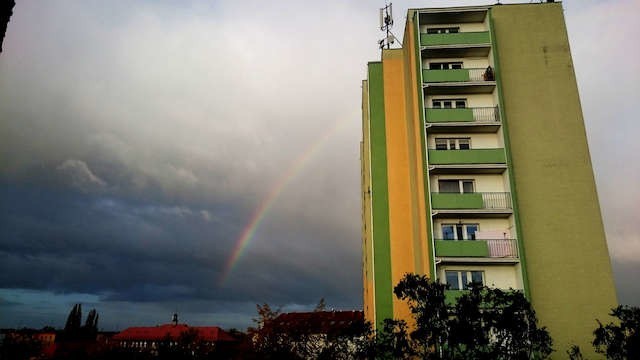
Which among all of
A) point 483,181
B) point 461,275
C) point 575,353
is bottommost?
point 575,353

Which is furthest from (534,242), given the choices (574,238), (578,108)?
(578,108)

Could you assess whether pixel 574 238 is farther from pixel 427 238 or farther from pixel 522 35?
pixel 522 35

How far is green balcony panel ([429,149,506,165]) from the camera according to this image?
25.8 m

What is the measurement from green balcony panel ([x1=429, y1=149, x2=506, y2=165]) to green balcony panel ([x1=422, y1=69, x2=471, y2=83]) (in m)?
4.95

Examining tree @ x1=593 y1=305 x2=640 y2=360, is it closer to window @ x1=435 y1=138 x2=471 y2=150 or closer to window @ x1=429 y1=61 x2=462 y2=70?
window @ x1=435 y1=138 x2=471 y2=150

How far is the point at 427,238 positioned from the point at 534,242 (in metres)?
5.63

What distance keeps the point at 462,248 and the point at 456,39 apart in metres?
13.8

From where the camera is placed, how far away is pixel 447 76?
28.2 m

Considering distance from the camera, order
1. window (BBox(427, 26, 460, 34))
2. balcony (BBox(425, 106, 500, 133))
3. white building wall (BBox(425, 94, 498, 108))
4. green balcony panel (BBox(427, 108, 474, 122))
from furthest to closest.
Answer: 1. window (BBox(427, 26, 460, 34))
2. white building wall (BBox(425, 94, 498, 108))
3. green balcony panel (BBox(427, 108, 474, 122))
4. balcony (BBox(425, 106, 500, 133))

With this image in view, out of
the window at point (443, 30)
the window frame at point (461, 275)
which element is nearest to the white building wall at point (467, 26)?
the window at point (443, 30)

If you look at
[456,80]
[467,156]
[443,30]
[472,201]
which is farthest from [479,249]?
[443,30]

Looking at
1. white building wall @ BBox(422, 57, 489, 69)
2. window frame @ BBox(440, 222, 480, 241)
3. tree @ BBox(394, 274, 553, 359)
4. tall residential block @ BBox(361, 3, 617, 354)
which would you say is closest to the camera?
tree @ BBox(394, 274, 553, 359)

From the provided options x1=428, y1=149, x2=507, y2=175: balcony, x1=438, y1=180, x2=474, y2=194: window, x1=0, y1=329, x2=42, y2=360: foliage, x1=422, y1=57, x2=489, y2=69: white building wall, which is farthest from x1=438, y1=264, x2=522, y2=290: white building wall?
x1=0, y1=329, x2=42, y2=360: foliage

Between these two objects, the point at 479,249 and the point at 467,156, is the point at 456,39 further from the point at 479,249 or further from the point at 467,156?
the point at 479,249
